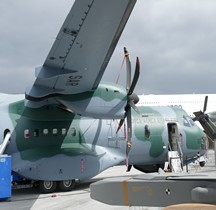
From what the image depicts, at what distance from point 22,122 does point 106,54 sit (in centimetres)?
517

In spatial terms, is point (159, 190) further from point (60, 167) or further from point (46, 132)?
point (46, 132)

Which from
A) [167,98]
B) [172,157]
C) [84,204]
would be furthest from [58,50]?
[167,98]

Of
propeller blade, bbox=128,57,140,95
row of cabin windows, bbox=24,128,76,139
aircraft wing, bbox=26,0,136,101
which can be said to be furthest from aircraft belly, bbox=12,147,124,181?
propeller blade, bbox=128,57,140,95

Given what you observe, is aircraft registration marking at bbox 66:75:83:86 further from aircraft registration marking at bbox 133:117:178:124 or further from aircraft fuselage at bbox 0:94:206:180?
aircraft registration marking at bbox 133:117:178:124

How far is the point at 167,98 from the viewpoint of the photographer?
47938 millimetres

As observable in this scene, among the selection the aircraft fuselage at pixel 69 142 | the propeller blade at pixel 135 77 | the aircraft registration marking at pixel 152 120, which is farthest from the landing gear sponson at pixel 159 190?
the aircraft registration marking at pixel 152 120

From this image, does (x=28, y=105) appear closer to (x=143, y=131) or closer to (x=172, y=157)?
(x=143, y=131)

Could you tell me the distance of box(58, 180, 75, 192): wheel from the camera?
14087mm

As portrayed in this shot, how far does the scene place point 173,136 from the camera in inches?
676

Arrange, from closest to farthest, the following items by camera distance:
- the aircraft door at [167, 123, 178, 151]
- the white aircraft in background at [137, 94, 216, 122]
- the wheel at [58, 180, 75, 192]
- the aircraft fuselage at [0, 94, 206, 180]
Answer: the aircraft fuselage at [0, 94, 206, 180]
the wheel at [58, 180, 75, 192]
the aircraft door at [167, 123, 178, 151]
the white aircraft in background at [137, 94, 216, 122]

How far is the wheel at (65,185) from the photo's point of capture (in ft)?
46.2

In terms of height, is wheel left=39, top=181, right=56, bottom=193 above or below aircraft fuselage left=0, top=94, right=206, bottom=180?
below

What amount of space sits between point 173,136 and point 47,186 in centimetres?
675

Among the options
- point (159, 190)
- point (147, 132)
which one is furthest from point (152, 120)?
point (159, 190)
